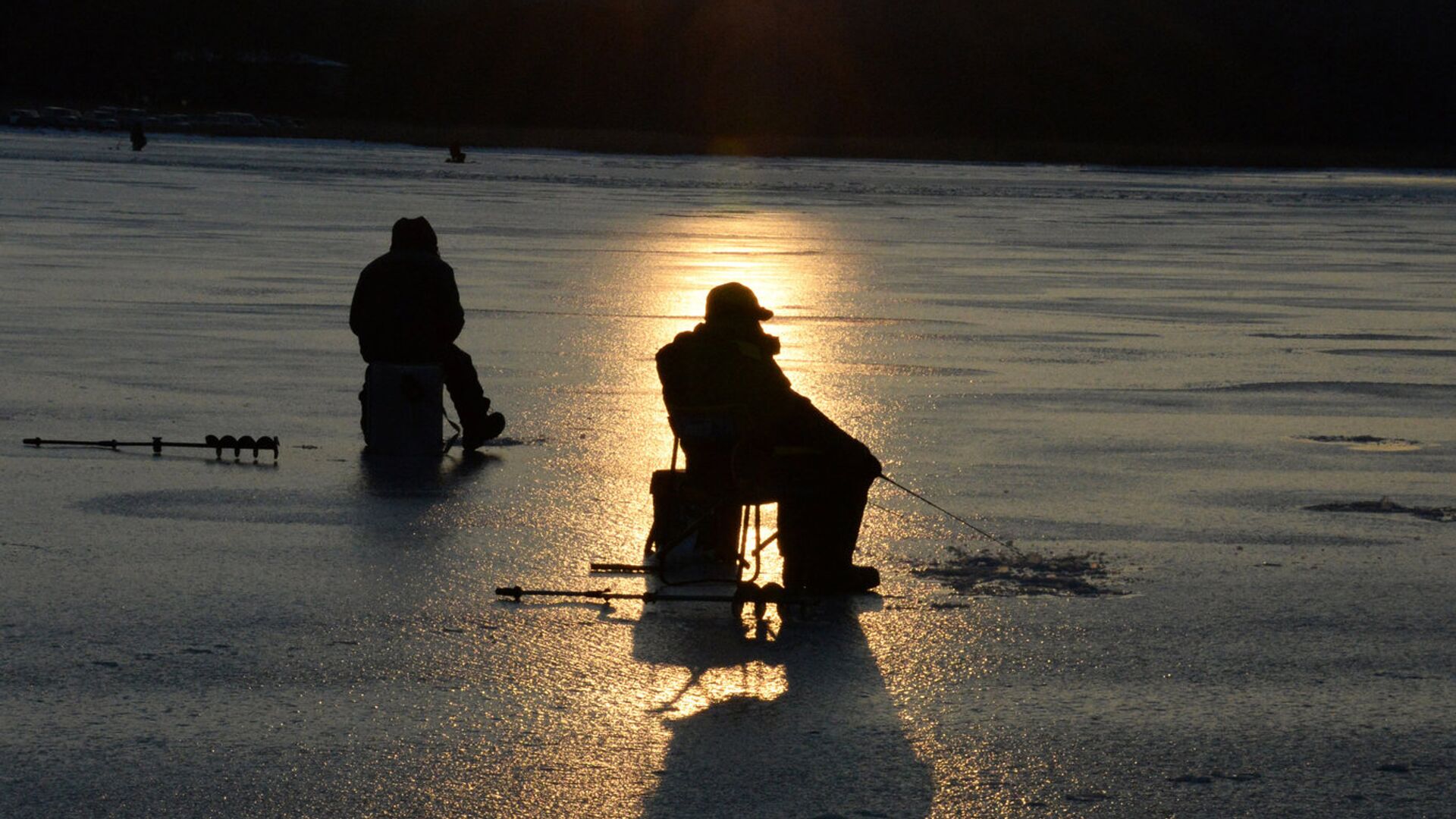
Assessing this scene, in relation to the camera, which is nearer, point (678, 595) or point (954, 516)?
point (678, 595)

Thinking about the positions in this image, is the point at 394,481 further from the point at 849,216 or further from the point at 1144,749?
the point at 849,216

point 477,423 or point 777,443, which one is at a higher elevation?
point 777,443

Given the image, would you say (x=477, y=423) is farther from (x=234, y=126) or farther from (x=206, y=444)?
(x=234, y=126)

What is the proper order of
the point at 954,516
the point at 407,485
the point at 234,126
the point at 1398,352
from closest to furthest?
the point at 954,516, the point at 407,485, the point at 1398,352, the point at 234,126

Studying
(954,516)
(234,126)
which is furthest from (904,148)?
(954,516)

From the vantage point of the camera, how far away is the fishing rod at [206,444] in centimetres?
1072

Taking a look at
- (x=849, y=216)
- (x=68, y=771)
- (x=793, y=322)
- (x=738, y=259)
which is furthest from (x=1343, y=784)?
(x=849, y=216)

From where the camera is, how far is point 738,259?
86.0 ft

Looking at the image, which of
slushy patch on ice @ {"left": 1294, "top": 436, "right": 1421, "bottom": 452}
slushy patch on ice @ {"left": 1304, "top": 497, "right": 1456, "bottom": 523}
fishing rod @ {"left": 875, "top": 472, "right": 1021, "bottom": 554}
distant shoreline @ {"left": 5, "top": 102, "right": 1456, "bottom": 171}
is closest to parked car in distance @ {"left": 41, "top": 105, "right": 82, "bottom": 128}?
distant shoreline @ {"left": 5, "top": 102, "right": 1456, "bottom": 171}

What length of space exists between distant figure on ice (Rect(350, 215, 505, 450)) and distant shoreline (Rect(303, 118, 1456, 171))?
84545 mm

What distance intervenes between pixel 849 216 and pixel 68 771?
34.5 meters

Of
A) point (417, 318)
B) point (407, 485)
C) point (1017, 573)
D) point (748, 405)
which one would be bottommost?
point (407, 485)

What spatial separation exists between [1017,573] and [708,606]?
136 cm

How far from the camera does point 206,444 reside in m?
10.9
